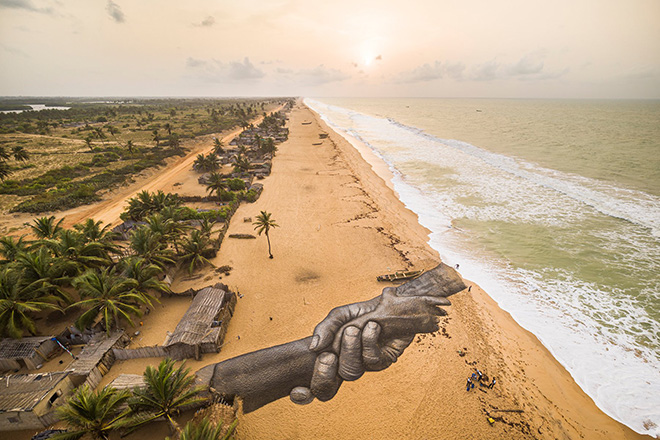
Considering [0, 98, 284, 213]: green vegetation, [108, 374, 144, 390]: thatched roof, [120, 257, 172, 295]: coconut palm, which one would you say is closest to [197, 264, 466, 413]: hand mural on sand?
[108, 374, 144, 390]: thatched roof

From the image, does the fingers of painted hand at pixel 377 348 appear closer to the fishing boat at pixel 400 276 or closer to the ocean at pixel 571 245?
the fishing boat at pixel 400 276

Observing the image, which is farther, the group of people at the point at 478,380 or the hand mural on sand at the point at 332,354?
the group of people at the point at 478,380

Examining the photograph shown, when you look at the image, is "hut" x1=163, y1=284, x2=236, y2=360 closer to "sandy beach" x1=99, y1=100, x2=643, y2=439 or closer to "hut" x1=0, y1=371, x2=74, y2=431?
"sandy beach" x1=99, y1=100, x2=643, y2=439

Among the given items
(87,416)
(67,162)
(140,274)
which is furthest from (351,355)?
(67,162)

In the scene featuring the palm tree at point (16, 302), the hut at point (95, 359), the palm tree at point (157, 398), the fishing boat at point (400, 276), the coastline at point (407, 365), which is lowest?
the coastline at point (407, 365)

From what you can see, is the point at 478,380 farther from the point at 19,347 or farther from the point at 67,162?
the point at 67,162

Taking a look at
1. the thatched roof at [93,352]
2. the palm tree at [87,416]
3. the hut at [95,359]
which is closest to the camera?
the palm tree at [87,416]

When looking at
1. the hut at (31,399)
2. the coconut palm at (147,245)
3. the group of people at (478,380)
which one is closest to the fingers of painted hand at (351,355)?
the group of people at (478,380)

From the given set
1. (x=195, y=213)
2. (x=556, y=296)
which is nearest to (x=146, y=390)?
(x=195, y=213)
